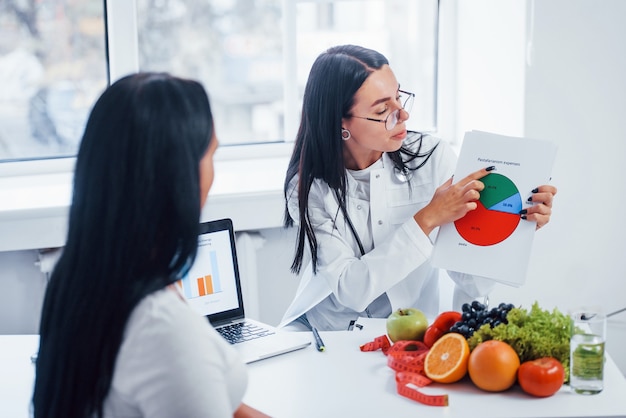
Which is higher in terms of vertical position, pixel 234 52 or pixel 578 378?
pixel 234 52

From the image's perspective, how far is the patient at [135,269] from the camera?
1046mm

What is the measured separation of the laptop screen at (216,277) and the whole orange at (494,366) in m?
0.67

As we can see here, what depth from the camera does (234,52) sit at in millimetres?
3102

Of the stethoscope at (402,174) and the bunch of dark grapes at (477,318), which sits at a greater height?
the stethoscope at (402,174)

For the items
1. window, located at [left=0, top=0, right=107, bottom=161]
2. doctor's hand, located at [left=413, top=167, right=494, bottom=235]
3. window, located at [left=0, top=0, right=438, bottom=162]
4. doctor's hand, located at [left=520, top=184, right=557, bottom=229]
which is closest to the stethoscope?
doctor's hand, located at [left=413, top=167, right=494, bottom=235]

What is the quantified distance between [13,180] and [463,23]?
70.9 inches

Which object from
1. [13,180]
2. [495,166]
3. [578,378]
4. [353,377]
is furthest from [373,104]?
[13,180]

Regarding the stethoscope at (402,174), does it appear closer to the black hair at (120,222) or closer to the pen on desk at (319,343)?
the pen on desk at (319,343)

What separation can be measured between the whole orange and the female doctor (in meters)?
0.52

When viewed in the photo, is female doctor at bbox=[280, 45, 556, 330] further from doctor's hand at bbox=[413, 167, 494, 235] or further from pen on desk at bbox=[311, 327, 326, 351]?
pen on desk at bbox=[311, 327, 326, 351]

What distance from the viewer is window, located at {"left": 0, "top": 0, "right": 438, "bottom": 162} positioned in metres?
2.96

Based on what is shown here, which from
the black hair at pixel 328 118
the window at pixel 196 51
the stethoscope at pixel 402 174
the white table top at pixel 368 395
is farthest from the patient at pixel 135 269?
the window at pixel 196 51

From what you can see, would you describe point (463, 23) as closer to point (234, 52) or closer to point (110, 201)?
point (234, 52)

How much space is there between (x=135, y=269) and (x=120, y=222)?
0.07 metres
